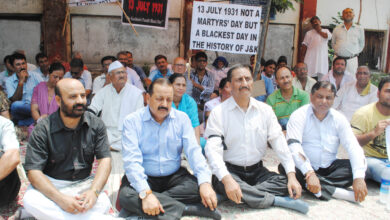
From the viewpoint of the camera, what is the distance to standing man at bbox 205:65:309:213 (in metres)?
3.51

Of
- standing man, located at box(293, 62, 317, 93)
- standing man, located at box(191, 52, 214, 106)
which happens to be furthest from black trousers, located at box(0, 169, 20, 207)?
standing man, located at box(293, 62, 317, 93)

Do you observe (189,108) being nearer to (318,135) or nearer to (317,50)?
(318,135)

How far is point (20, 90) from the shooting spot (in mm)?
6168

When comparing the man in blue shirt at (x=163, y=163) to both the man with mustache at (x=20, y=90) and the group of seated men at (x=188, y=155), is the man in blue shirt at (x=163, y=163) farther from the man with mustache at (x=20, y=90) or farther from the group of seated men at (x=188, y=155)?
the man with mustache at (x=20, y=90)

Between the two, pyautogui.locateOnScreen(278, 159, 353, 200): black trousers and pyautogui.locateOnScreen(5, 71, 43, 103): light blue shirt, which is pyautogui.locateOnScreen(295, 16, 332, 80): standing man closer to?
pyautogui.locateOnScreen(278, 159, 353, 200): black trousers

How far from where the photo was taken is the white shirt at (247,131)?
368 cm

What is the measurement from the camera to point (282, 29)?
10.9 meters

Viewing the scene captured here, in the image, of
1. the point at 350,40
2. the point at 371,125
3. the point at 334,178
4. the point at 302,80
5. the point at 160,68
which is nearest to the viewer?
the point at 334,178

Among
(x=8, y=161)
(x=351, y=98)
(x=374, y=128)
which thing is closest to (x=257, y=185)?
(x=374, y=128)

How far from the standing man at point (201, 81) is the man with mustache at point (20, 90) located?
9.47 feet

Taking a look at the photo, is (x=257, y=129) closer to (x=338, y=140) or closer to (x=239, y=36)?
(x=338, y=140)

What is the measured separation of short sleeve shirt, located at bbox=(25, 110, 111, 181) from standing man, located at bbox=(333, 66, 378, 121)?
14.3ft

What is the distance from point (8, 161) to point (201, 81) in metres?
4.57

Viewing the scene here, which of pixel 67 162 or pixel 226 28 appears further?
pixel 226 28
